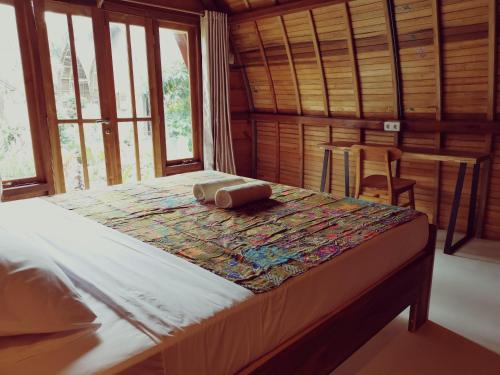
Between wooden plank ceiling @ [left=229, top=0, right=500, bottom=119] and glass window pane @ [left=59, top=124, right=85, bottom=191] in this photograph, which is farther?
glass window pane @ [left=59, top=124, right=85, bottom=191]

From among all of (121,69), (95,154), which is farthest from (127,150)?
(121,69)

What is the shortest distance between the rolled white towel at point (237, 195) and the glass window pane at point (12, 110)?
2.22m

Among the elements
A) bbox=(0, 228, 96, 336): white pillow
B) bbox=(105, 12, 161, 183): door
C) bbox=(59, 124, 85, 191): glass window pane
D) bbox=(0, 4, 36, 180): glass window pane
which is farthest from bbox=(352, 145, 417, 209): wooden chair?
bbox=(0, 4, 36, 180): glass window pane

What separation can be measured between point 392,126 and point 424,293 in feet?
7.01

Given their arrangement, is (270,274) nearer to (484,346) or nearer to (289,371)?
(289,371)

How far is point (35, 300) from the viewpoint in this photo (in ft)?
3.51

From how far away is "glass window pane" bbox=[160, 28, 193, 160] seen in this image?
4375 millimetres

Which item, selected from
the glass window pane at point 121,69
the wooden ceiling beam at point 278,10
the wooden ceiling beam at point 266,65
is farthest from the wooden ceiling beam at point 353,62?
the glass window pane at point 121,69

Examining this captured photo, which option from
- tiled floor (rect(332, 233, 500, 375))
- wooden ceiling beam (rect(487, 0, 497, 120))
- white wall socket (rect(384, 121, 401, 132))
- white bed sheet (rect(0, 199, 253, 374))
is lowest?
tiled floor (rect(332, 233, 500, 375))

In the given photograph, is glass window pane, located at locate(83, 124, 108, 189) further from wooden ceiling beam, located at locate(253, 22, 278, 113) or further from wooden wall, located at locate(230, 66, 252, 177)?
wooden ceiling beam, located at locate(253, 22, 278, 113)

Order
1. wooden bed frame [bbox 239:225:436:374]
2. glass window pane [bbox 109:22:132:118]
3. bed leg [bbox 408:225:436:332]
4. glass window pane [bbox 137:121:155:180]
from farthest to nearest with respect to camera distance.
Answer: glass window pane [bbox 137:121:155:180], glass window pane [bbox 109:22:132:118], bed leg [bbox 408:225:436:332], wooden bed frame [bbox 239:225:436:374]

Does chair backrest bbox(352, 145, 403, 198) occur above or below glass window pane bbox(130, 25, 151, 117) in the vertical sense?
below

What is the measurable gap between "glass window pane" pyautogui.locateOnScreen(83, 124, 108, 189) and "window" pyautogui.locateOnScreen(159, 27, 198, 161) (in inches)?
32.3

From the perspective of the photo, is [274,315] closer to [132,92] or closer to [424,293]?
[424,293]
